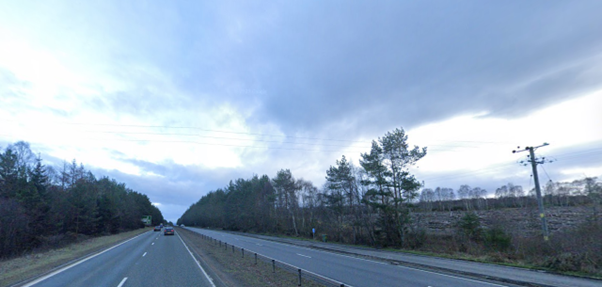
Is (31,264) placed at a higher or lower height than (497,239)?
higher

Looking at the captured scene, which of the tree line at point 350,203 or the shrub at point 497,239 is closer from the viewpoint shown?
the shrub at point 497,239

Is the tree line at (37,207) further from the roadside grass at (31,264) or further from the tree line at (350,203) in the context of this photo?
the tree line at (350,203)

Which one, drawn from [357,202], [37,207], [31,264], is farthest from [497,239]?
[37,207]

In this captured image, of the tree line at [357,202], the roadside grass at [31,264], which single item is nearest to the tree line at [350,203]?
the tree line at [357,202]

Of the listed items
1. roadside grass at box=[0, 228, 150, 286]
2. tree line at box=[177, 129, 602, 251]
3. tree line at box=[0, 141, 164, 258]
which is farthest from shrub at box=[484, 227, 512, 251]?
tree line at box=[0, 141, 164, 258]

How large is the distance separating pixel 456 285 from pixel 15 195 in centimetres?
4715

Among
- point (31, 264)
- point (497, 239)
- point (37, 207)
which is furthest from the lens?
point (37, 207)

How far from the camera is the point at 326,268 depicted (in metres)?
17.4

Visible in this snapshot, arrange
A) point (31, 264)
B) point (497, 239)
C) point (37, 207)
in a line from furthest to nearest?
point (37, 207)
point (497, 239)
point (31, 264)

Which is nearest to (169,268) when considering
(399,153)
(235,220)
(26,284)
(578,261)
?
(26,284)

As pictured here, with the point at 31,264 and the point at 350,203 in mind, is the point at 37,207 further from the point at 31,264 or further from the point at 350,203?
the point at 350,203

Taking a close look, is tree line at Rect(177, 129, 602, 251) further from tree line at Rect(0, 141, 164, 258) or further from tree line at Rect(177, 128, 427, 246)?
tree line at Rect(0, 141, 164, 258)

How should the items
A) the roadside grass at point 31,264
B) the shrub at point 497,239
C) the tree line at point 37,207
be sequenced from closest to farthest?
the roadside grass at point 31,264 < the shrub at point 497,239 < the tree line at point 37,207

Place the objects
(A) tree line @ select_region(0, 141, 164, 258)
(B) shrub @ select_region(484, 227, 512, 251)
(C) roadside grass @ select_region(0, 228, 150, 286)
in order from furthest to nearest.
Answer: (A) tree line @ select_region(0, 141, 164, 258), (B) shrub @ select_region(484, 227, 512, 251), (C) roadside grass @ select_region(0, 228, 150, 286)
